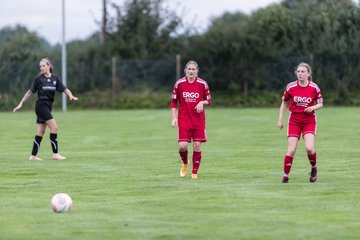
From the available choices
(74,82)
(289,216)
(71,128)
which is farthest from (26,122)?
(289,216)

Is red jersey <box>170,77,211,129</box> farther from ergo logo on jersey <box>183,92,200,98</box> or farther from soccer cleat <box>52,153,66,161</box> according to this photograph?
soccer cleat <box>52,153,66,161</box>

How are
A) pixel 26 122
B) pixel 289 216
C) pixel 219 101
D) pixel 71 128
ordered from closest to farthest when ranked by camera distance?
pixel 289 216 < pixel 71 128 < pixel 26 122 < pixel 219 101

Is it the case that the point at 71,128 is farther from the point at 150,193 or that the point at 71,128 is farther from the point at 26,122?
the point at 150,193

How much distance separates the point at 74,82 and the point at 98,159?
30126 millimetres

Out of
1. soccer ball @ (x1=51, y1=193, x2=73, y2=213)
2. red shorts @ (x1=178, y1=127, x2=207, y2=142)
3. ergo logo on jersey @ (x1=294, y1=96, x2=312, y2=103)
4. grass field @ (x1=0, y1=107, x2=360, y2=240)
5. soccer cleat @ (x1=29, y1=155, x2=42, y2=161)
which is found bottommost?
soccer cleat @ (x1=29, y1=155, x2=42, y2=161)

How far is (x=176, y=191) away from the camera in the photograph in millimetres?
13055

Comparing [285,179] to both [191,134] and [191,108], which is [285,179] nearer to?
[191,134]

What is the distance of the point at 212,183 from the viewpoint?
1409 centimetres

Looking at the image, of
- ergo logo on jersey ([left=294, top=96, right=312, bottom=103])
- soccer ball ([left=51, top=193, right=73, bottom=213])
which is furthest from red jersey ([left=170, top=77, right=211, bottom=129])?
soccer ball ([left=51, top=193, right=73, bottom=213])

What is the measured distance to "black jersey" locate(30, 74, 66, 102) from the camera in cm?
1869

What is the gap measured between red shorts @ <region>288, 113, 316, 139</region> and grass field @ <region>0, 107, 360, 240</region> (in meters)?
0.79

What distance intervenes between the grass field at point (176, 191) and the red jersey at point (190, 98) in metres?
0.93

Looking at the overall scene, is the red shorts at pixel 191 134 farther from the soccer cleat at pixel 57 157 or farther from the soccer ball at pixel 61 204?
the soccer cleat at pixel 57 157

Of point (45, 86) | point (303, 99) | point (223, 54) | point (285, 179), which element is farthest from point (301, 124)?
point (223, 54)
